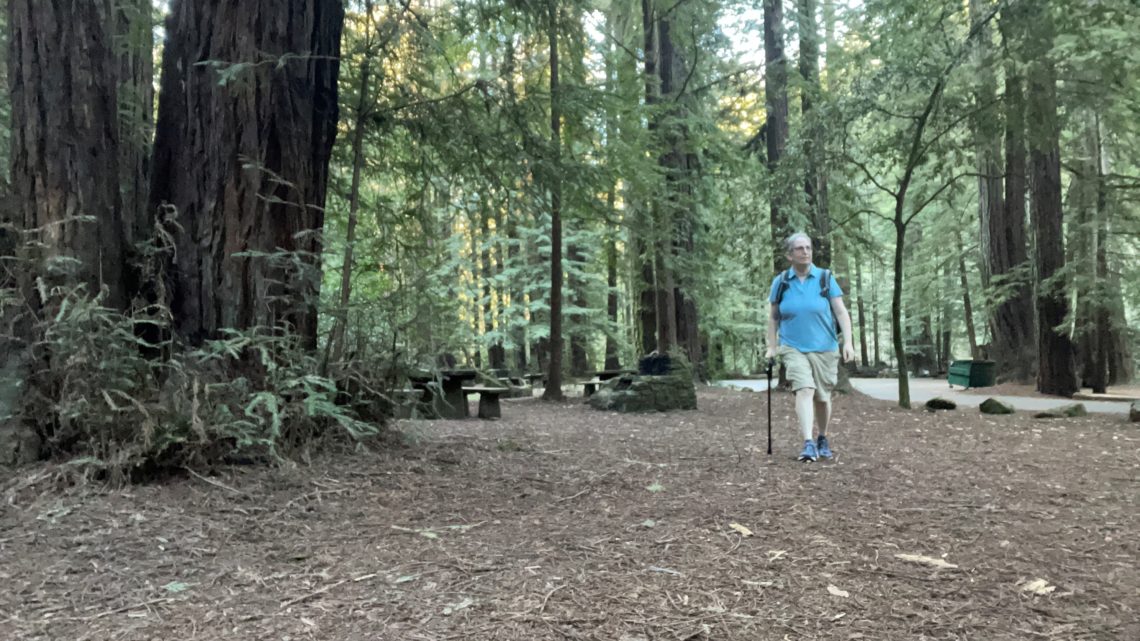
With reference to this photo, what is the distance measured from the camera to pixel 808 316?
5777mm

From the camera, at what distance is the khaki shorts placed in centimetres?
570

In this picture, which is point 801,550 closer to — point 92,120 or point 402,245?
point 402,245

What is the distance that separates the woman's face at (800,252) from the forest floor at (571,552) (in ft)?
5.48

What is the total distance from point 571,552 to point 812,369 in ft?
10.3

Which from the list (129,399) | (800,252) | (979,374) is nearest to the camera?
(129,399)

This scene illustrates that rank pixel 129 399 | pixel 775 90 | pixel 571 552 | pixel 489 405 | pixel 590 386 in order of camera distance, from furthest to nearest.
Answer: pixel 590 386 < pixel 775 90 < pixel 489 405 < pixel 129 399 < pixel 571 552

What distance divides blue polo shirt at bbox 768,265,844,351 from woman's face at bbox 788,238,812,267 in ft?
0.42

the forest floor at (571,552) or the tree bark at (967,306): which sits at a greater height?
the tree bark at (967,306)

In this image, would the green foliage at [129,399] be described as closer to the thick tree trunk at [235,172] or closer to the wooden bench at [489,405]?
the thick tree trunk at [235,172]

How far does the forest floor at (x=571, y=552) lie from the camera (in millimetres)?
2645

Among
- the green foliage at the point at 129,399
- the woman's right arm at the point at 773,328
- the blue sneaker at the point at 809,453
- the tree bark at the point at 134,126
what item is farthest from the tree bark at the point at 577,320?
the green foliage at the point at 129,399

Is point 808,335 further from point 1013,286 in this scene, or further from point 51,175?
point 1013,286

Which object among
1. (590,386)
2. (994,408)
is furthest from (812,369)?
(590,386)

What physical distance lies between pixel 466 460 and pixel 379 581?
7.23 ft
